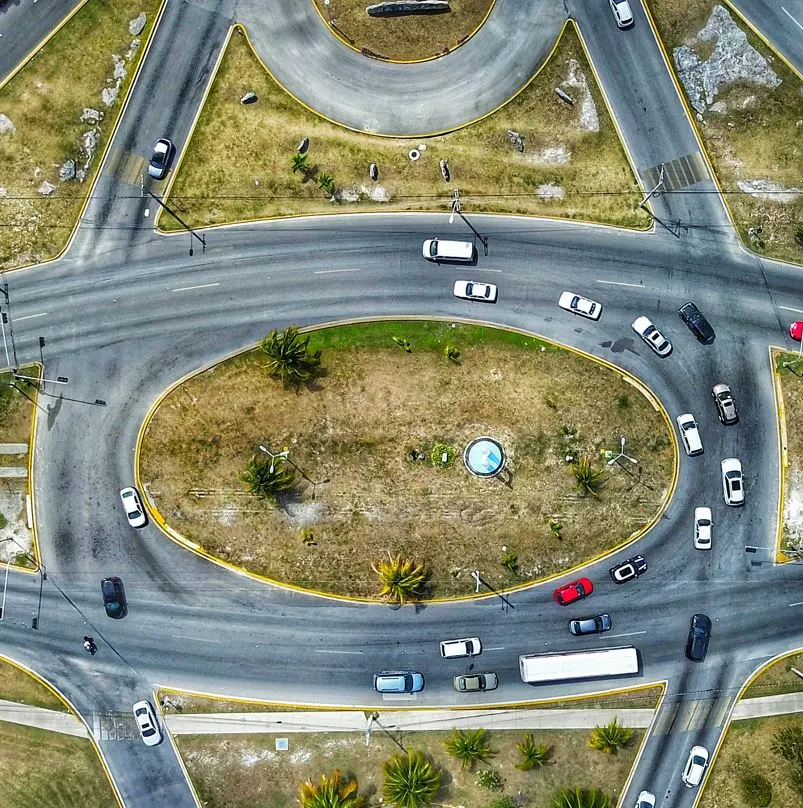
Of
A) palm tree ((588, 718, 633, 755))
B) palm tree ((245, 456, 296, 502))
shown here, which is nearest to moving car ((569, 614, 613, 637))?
palm tree ((588, 718, 633, 755))

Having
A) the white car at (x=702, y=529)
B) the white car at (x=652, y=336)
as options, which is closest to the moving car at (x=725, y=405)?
the white car at (x=652, y=336)

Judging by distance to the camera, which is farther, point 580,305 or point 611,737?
point 580,305

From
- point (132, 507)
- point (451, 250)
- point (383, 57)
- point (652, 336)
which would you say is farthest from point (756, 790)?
point (383, 57)

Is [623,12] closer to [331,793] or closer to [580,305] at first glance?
[580,305]

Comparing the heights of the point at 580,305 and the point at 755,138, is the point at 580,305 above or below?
below

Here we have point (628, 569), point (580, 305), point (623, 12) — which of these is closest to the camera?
point (628, 569)

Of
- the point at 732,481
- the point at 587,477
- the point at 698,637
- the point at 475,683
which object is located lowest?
the point at 475,683
